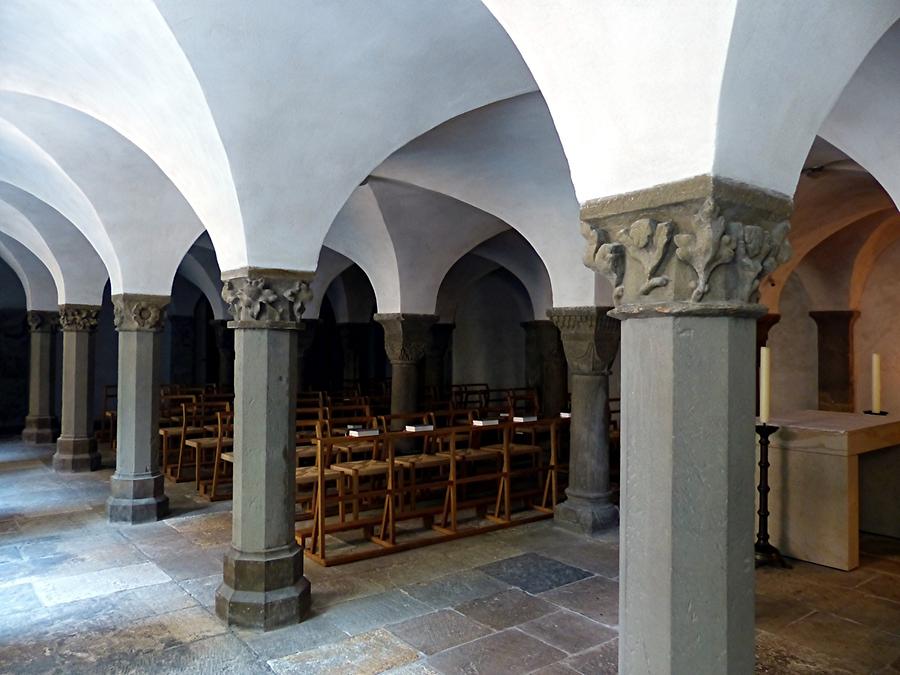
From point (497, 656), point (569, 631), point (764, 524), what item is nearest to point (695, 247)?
point (497, 656)

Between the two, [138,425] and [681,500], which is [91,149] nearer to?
[138,425]

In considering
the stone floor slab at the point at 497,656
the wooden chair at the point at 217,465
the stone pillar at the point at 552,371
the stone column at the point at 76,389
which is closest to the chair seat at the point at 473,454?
the wooden chair at the point at 217,465

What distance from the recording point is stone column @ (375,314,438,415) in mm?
9117


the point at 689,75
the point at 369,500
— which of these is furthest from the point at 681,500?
the point at 369,500

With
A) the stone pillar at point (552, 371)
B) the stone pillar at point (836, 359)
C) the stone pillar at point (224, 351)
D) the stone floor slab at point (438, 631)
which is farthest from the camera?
the stone pillar at point (224, 351)

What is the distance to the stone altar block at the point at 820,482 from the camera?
545 centimetres

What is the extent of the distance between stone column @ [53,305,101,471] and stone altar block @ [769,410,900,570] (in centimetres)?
899

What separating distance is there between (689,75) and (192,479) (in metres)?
8.64

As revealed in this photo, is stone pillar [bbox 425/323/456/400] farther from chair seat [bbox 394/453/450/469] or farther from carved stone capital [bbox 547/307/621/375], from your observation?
chair seat [bbox 394/453/450/469]

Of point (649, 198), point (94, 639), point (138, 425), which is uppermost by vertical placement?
point (649, 198)

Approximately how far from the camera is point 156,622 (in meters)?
4.48

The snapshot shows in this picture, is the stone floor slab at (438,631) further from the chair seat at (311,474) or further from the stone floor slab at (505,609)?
the chair seat at (311,474)

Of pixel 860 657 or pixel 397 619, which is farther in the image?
pixel 397 619

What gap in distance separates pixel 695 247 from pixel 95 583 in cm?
515
